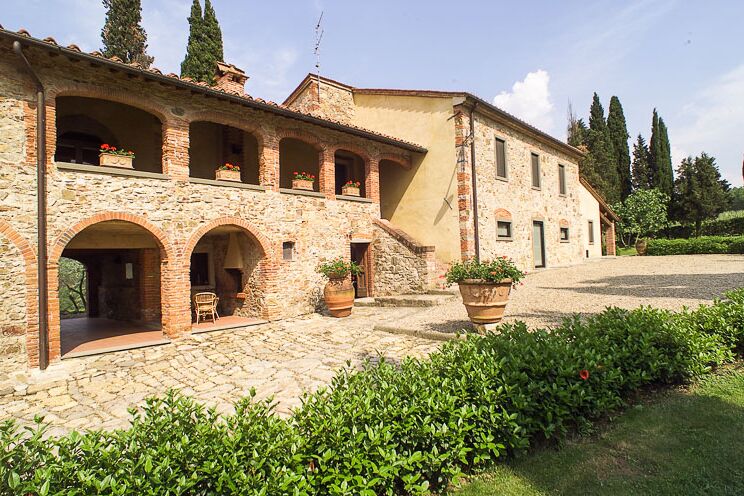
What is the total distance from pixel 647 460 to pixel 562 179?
1965 centimetres

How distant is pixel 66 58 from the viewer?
23.0ft

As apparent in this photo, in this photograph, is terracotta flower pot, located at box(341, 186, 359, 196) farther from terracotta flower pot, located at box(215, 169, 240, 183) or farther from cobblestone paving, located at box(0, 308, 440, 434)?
cobblestone paving, located at box(0, 308, 440, 434)

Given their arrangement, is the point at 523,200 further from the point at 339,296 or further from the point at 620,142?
the point at 620,142

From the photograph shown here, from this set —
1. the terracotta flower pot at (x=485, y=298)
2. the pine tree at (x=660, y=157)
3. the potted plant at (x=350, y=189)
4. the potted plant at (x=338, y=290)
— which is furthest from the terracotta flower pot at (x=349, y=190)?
the pine tree at (x=660, y=157)

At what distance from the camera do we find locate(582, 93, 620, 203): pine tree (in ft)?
102

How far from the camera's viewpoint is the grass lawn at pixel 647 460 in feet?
8.96

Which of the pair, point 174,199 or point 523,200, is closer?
point 174,199

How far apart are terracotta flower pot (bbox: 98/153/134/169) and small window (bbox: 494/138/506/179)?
12556 millimetres

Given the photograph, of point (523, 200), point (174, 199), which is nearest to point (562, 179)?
point (523, 200)

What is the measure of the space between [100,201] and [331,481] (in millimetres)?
7864

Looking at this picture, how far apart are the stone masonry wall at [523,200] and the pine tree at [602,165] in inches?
442

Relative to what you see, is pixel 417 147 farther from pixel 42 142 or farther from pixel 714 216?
pixel 714 216

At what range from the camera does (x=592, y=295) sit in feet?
31.9

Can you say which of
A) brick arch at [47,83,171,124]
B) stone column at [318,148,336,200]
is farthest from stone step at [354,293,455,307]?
brick arch at [47,83,171,124]
